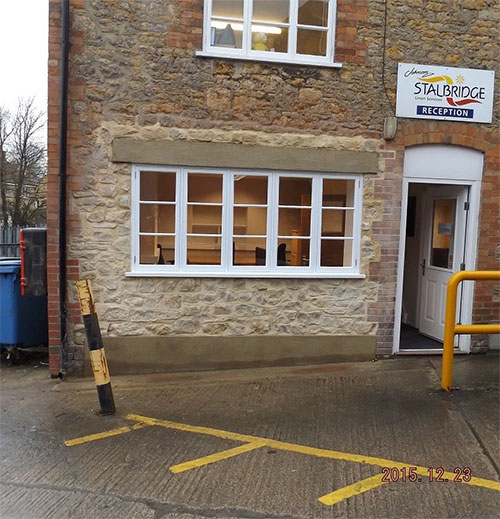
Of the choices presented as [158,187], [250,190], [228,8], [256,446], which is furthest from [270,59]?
[256,446]

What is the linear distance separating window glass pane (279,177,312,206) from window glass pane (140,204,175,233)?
1.38 m

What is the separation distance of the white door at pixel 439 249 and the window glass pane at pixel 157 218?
12.5ft

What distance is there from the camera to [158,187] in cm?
635

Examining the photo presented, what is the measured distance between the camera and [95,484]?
3.72 m

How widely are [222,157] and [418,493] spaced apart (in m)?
4.20

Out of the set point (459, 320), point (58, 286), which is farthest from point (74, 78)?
point (459, 320)

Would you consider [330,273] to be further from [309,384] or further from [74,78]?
[74,78]

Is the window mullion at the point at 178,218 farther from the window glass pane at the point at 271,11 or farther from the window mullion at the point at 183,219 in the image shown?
the window glass pane at the point at 271,11

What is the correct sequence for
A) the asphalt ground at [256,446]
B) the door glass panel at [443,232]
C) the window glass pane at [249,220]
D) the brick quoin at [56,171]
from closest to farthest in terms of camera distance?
the asphalt ground at [256,446] < the brick quoin at [56,171] < the window glass pane at [249,220] < the door glass panel at [443,232]

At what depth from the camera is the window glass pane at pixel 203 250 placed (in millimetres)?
6469

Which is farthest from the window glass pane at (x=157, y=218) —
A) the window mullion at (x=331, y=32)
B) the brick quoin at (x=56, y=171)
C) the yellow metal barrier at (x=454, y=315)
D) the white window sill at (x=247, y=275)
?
the yellow metal barrier at (x=454, y=315)

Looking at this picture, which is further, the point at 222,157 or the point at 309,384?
the point at 222,157

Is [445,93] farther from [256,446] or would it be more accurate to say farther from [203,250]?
[256,446]

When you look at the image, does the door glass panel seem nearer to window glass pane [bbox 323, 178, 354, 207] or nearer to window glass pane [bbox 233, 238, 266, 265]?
window glass pane [bbox 323, 178, 354, 207]
